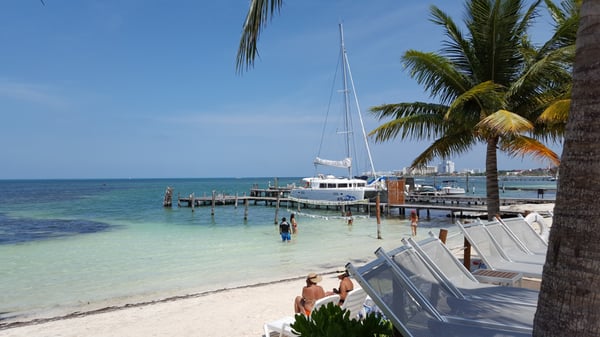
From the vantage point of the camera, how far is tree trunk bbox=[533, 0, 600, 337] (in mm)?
1818

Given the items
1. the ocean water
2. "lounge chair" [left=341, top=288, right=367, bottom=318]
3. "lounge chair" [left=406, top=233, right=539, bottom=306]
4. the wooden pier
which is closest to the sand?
the ocean water

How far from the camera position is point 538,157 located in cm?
922

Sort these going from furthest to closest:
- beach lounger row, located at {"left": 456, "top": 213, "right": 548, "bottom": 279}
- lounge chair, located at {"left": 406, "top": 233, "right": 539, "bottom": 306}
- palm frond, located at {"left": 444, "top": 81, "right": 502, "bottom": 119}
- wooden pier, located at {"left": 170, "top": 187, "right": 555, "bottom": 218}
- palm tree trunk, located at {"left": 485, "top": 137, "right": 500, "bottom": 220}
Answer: wooden pier, located at {"left": 170, "top": 187, "right": 555, "bottom": 218}, palm tree trunk, located at {"left": 485, "top": 137, "right": 500, "bottom": 220}, palm frond, located at {"left": 444, "top": 81, "right": 502, "bottom": 119}, beach lounger row, located at {"left": 456, "top": 213, "right": 548, "bottom": 279}, lounge chair, located at {"left": 406, "top": 233, "right": 539, "bottom": 306}

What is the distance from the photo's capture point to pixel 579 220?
185 cm

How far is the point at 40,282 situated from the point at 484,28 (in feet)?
43.1

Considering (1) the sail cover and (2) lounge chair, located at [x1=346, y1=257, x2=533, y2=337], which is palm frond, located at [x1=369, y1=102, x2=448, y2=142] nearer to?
(2) lounge chair, located at [x1=346, y1=257, x2=533, y2=337]

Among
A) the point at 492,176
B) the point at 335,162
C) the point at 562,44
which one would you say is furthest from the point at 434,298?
the point at 335,162

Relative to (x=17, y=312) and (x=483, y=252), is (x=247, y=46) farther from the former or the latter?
(x=17, y=312)

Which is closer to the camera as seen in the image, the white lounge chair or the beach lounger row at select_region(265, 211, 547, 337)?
the beach lounger row at select_region(265, 211, 547, 337)

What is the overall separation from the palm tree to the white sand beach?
4758 millimetres

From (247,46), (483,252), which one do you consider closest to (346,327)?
(247,46)

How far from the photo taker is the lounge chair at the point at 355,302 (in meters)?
4.63

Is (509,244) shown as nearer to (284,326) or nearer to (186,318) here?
(284,326)

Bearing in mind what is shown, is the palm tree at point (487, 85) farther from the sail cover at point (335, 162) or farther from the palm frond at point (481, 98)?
the sail cover at point (335, 162)
